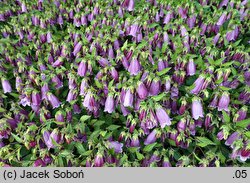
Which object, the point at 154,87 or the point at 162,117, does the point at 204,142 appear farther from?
the point at 154,87

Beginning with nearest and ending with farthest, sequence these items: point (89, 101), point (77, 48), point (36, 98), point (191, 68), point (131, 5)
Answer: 1. point (89, 101)
2. point (36, 98)
3. point (191, 68)
4. point (77, 48)
5. point (131, 5)

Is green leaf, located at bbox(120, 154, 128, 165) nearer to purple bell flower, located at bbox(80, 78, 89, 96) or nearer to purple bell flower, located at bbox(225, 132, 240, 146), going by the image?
purple bell flower, located at bbox(80, 78, 89, 96)

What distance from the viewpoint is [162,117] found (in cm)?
250

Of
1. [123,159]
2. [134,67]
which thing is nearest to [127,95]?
[134,67]

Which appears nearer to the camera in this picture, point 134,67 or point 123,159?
point 123,159

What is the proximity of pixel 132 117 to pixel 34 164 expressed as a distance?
2.97 ft

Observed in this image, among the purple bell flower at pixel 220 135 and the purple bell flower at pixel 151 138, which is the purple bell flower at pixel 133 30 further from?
the purple bell flower at pixel 220 135

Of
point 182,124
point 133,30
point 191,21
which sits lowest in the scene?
point 182,124

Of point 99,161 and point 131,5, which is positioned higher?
point 131,5

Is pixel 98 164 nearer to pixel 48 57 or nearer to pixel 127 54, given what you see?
pixel 127 54

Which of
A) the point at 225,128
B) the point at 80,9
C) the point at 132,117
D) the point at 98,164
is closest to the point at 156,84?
the point at 132,117

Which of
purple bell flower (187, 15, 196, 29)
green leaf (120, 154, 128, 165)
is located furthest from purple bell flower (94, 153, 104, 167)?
purple bell flower (187, 15, 196, 29)

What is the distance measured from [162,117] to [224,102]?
1.88 feet

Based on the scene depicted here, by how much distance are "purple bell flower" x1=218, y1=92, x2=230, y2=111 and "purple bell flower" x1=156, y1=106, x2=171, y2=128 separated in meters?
0.49
